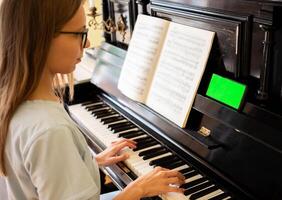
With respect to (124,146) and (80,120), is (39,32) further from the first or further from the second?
(80,120)

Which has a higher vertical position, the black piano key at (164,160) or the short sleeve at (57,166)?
the short sleeve at (57,166)

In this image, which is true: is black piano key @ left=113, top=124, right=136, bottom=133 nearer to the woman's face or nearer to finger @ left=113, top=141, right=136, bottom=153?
finger @ left=113, top=141, right=136, bottom=153

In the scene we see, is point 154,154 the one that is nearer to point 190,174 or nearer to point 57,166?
point 190,174

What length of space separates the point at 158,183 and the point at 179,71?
44 cm

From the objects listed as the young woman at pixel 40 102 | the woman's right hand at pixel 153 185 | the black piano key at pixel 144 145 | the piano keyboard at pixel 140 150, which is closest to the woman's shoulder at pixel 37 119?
the young woman at pixel 40 102

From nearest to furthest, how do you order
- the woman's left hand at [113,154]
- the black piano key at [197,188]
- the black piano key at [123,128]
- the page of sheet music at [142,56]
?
the black piano key at [197,188], the woman's left hand at [113,154], the page of sheet music at [142,56], the black piano key at [123,128]

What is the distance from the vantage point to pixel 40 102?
3.04 feet

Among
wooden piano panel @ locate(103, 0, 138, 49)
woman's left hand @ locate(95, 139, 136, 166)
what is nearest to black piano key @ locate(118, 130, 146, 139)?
woman's left hand @ locate(95, 139, 136, 166)

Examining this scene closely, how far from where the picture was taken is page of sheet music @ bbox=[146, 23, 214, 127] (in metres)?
1.31

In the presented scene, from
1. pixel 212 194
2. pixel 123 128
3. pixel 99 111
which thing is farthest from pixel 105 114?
pixel 212 194

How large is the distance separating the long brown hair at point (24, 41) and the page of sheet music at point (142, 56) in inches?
26.3

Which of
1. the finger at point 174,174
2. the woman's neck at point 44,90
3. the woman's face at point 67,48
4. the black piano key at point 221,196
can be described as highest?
the woman's face at point 67,48

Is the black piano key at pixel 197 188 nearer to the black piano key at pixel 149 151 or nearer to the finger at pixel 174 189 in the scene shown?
the finger at pixel 174 189

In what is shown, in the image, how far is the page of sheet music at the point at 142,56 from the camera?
154 cm
